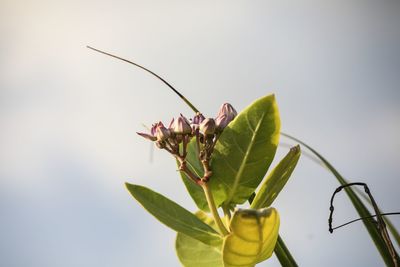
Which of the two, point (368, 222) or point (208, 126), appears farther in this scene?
point (368, 222)

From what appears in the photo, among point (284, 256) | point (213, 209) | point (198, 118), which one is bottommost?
point (284, 256)

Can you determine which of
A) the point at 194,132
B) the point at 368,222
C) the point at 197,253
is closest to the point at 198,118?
the point at 194,132

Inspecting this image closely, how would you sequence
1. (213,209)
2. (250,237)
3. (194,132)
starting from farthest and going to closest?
1. (194,132)
2. (213,209)
3. (250,237)

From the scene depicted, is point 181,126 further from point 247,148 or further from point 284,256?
point 284,256

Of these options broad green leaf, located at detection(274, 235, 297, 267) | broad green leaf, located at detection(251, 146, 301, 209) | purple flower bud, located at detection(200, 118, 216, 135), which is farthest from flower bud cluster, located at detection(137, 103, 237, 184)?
broad green leaf, located at detection(274, 235, 297, 267)

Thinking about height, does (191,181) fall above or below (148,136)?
below

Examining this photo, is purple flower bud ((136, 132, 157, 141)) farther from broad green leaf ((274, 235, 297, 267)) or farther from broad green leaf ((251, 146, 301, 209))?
broad green leaf ((274, 235, 297, 267))

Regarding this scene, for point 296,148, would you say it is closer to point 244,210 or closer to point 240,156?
point 240,156
